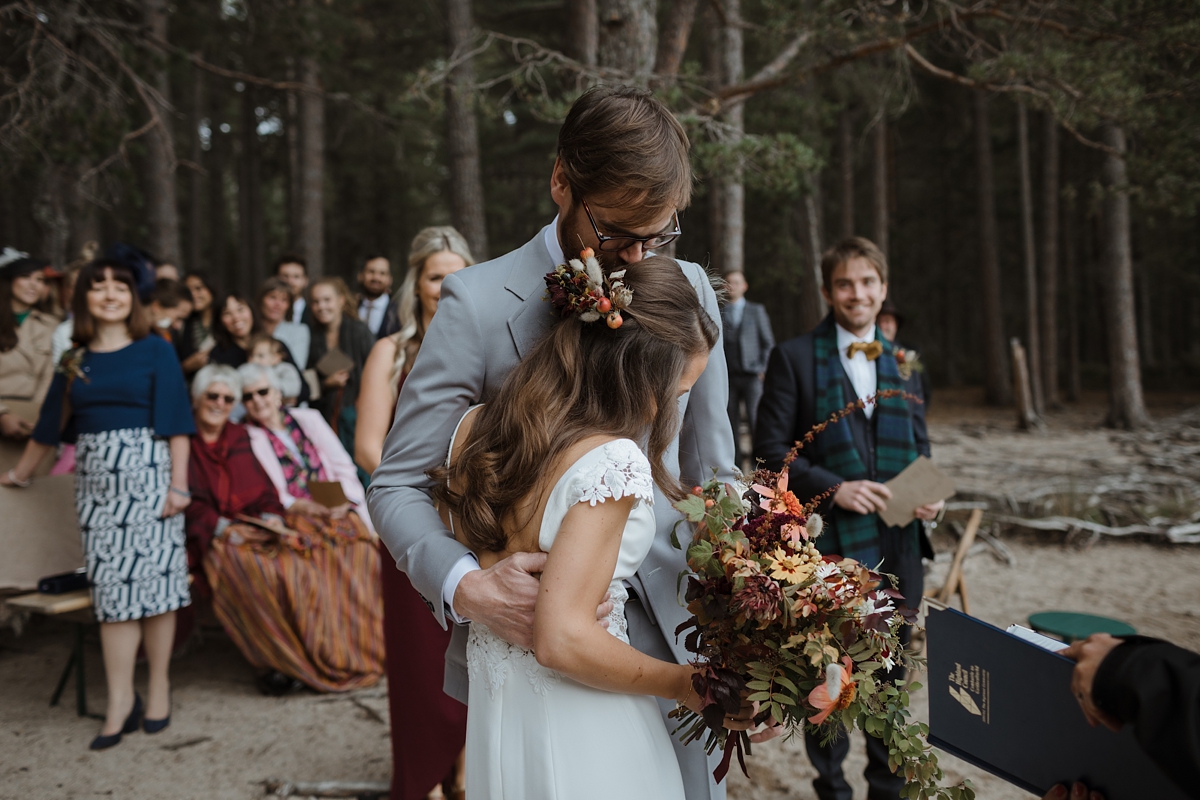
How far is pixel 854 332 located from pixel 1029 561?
486cm

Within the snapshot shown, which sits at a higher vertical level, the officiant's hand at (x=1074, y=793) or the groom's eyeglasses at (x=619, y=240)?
the groom's eyeglasses at (x=619, y=240)

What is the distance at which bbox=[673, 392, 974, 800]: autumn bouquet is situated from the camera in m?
1.37

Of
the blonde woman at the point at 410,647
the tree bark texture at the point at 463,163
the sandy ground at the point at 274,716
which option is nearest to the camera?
the blonde woman at the point at 410,647

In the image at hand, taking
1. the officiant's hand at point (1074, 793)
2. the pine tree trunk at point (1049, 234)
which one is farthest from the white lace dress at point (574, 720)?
the pine tree trunk at point (1049, 234)

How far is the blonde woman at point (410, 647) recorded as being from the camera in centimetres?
305

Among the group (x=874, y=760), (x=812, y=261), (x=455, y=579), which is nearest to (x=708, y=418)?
(x=455, y=579)

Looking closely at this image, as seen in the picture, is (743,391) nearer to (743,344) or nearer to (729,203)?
(743,344)

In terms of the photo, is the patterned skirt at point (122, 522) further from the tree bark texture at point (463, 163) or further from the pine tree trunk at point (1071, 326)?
the pine tree trunk at point (1071, 326)

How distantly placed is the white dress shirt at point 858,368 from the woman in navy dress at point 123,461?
329cm

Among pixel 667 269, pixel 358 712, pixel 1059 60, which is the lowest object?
pixel 358 712

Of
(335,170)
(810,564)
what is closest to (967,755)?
(810,564)

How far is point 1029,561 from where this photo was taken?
7086mm

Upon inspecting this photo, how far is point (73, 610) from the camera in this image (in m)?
4.37

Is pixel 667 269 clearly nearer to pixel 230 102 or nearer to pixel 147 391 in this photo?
pixel 147 391
